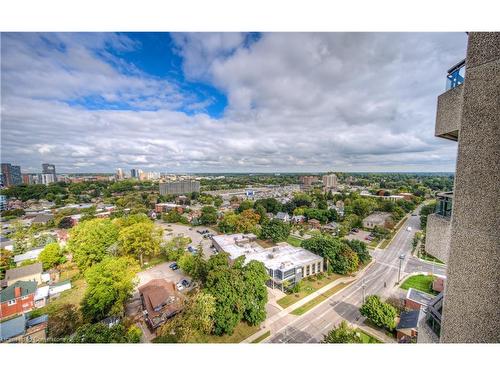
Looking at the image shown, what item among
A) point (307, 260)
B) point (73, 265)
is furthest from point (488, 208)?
point (73, 265)

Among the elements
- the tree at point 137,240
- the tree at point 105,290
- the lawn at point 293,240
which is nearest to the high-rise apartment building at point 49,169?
the tree at point 137,240

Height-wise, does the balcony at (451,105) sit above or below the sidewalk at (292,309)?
above

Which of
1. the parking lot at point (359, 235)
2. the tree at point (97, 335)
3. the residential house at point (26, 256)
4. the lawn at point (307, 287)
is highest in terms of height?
the tree at point (97, 335)

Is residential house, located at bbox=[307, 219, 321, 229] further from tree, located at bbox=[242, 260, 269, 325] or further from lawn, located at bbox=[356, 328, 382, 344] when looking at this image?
tree, located at bbox=[242, 260, 269, 325]

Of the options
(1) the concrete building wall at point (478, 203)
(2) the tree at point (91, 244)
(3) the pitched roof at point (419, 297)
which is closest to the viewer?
(1) the concrete building wall at point (478, 203)

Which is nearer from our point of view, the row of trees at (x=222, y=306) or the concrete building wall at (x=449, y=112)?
the concrete building wall at (x=449, y=112)

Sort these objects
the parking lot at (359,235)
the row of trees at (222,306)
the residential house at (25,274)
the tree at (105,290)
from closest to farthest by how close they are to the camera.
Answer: the row of trees at (222,306), the tree at (105,290), the residential house at (25,274), the parking lot at (359,235)

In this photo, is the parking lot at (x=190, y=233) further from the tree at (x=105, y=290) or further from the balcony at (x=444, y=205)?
the balcony at (x=444, y=205)

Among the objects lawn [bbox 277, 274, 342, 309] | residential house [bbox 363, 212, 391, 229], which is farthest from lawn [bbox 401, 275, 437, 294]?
residential house [bbox 363, 212, 391, 229]
